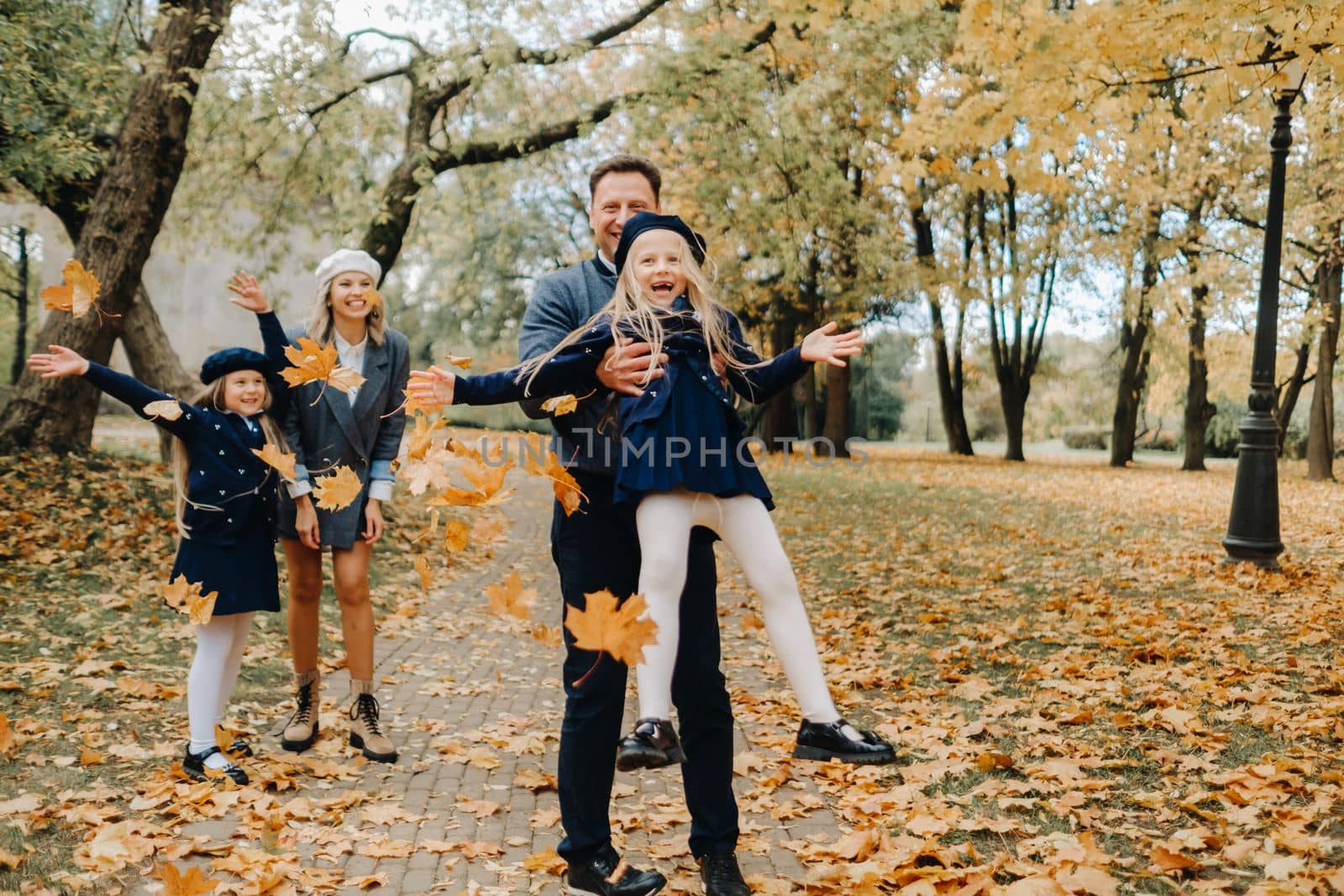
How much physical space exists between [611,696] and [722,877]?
61 cm

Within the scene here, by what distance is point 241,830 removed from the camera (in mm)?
3658

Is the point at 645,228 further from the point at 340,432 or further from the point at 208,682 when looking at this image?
the point at 208,682

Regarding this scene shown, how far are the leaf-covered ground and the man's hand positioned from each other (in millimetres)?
1645

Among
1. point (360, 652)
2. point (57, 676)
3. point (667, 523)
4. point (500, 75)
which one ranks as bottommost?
point (57, 676)

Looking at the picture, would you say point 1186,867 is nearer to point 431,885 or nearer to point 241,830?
point 431,885

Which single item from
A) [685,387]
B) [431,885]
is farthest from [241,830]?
[685,387]

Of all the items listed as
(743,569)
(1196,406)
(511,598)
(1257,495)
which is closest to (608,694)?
(511,598)

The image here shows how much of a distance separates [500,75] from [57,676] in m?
7.63

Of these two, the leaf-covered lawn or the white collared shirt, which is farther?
the white collared shirt

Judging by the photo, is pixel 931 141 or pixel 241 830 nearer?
pixel 241 830

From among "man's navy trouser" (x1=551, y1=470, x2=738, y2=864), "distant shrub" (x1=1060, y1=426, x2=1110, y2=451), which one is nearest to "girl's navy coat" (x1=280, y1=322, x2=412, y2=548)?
"man's navy trouser" (x1=551, y1=470, x2=738, y2=864)

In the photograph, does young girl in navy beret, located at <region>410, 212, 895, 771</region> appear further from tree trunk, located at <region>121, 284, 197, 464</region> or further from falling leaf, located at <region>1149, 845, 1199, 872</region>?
tree trunk, located at <region>121, 284, 197, 464</region>

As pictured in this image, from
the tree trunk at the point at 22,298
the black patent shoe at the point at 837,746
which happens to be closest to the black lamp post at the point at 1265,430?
the black patent shoe at the point at 837,746

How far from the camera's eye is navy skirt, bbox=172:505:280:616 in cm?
415
